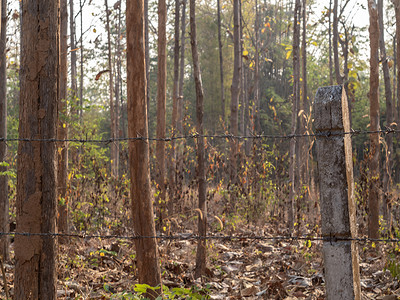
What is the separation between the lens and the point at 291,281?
525cm

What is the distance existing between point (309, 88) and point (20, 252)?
29928mm

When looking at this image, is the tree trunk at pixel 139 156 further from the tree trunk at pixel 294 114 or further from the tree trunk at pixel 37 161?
the tree trunk at pixel 294 114

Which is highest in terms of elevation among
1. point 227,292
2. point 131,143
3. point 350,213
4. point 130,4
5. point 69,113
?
point 130,4

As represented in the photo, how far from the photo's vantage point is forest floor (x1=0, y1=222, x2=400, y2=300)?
15.5ft

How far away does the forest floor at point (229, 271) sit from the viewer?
15.5 ft

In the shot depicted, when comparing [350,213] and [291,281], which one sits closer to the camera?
[350,213]

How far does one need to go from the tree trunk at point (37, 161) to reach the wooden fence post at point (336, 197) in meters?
1.84

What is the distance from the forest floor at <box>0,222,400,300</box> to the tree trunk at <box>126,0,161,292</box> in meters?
0.40

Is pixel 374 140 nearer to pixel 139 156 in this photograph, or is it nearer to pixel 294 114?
pixel 294 114

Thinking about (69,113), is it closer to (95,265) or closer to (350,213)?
(95,265)

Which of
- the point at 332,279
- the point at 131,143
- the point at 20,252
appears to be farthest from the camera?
the point at 131,143

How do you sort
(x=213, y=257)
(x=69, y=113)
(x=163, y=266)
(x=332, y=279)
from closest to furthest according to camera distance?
1. (x=332, y=279)
2. (x=163, y=266)
3. (x=213, y=257)
4. (x=69, y=113)

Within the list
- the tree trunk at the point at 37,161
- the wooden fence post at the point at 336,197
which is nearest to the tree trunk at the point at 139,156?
the tree trunk at the point at 37,161

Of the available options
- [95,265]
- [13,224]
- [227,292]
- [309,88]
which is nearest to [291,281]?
[227,292]
